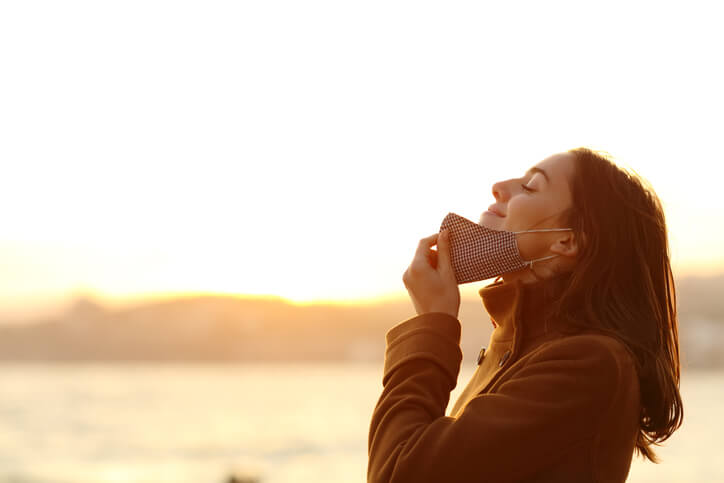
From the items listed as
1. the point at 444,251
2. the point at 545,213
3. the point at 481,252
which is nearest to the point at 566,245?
the point at 545,213

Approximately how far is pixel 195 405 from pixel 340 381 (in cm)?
3825

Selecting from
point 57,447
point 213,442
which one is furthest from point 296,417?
point 57,447

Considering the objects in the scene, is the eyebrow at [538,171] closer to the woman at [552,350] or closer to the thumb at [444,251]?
the woman at [552,350]

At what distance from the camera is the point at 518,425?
1996mm

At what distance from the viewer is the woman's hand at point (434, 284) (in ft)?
7.79

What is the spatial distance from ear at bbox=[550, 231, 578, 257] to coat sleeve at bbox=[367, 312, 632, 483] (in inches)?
12.9

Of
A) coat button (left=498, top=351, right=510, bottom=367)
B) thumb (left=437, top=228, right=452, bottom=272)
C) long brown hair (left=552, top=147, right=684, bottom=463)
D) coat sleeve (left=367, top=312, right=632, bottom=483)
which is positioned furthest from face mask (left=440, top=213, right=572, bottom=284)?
coat sleeve (left=367, top=312, right=632, bottom=483)

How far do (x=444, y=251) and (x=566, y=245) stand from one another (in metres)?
0.38

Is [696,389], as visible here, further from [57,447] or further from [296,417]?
[57,447]

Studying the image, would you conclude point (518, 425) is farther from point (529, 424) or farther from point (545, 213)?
point (545, 213)

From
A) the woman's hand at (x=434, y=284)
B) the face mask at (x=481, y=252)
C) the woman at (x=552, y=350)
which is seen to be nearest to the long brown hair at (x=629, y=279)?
the woman at (x=552, y=350)

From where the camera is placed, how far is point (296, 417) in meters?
55.2

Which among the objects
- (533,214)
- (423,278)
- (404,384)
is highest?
(533,214)

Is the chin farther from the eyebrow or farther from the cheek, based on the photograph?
the eyebrow
